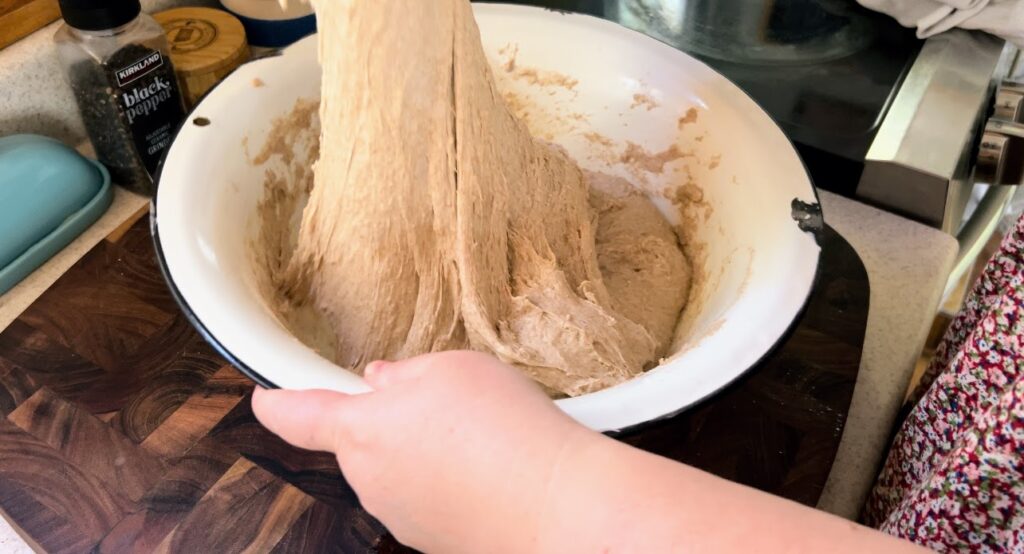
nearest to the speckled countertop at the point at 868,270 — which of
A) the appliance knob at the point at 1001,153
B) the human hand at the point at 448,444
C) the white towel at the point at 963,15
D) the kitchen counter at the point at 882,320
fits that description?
the kitchen counter at the point at 882,320

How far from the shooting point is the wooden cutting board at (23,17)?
0.73 metres

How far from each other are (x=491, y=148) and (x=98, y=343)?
37 centimetres

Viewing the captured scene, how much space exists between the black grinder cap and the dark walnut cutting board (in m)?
0.22

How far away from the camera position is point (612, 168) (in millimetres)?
737

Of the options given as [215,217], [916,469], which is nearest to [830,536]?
[916,469]

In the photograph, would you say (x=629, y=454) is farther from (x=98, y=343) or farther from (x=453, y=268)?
(x=98, y=343)

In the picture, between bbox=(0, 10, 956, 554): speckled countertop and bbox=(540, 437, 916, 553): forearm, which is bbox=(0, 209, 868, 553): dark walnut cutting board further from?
bbox=(540, 437, 916, 553): forearm

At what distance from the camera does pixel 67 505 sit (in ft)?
1.82

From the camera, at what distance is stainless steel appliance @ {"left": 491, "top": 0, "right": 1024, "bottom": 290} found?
0.74 meters

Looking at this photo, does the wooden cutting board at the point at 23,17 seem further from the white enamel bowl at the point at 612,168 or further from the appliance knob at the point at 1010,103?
the appliance knob at the point at 1010,103

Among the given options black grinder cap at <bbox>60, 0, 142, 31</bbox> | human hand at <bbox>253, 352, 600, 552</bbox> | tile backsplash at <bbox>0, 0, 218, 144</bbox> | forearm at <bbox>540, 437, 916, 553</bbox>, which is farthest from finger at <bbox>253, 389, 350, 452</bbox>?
tile backsplash at <bbox>0, 0, 218, 144</bbox>


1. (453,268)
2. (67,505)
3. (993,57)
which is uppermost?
(993,57)

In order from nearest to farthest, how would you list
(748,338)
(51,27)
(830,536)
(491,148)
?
(830,536) → (748,338) → (491,148) → (51,27)

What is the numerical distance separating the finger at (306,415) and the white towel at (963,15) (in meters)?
0.76
